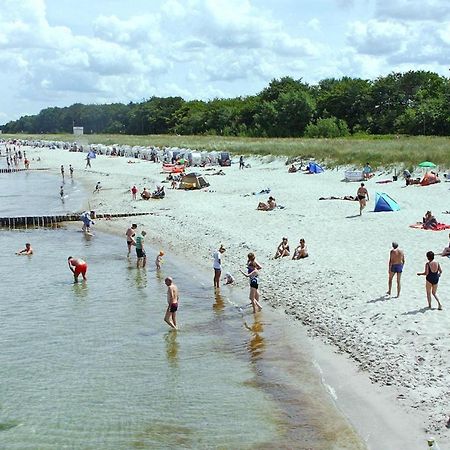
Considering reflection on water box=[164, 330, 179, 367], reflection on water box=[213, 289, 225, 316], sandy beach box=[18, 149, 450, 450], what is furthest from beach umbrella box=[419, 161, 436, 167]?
reflection on water box=[164, 330, 179, 367]

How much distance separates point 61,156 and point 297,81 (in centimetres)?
3596

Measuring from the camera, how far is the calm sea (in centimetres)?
992

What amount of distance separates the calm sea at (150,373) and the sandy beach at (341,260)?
84 cm

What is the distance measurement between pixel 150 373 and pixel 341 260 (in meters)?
7.97

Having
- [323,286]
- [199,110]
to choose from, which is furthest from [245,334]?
[199,110]

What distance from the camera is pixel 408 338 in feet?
39.5

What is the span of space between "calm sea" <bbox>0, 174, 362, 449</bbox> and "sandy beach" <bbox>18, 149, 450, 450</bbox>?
33.2 inches

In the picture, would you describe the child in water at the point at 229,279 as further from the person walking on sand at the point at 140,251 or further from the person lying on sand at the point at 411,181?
the person lying on sand at the point at 411,181

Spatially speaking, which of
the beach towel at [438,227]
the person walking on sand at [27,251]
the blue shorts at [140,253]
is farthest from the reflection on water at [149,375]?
the beach towel at [438,227]

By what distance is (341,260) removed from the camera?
18.5m

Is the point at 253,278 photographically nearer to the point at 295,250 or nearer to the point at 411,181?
the point at 295,250

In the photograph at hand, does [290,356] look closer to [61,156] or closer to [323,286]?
[323,286]

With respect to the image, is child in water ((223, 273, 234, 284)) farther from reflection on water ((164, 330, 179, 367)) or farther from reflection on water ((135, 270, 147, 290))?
reflection on water ((164, 330, 179, 367))

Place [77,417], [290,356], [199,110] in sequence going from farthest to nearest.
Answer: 1. [199,110]
2. [290,356]
3. [77,417]
